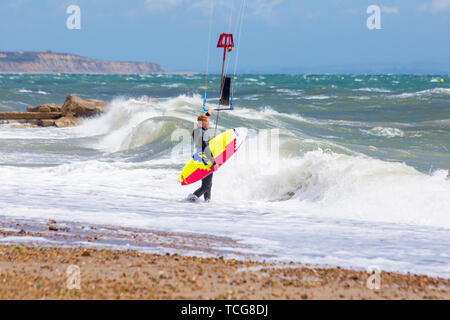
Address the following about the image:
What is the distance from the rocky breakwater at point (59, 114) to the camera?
916 inches

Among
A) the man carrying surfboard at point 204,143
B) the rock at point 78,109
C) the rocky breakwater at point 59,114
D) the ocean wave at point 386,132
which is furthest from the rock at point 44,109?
the man carrying surfboard at point 204,143

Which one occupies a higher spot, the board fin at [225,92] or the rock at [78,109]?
the board fin at [225,92]

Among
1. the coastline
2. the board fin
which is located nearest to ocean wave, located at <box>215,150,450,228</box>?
the board fin

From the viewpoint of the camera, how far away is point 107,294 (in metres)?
4.49

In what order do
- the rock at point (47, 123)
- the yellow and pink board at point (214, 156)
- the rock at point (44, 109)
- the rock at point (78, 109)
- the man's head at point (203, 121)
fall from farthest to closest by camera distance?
the rock at point (44, 109) < the rock at point (78, 109) < the rock at point (47, 123) < the yellow and pink board at point (214, 156) < the man's head at point (203, 121)

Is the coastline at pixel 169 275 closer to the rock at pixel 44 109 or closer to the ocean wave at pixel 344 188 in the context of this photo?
the ocean wave at pixel 344 188

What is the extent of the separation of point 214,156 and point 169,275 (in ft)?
17.2

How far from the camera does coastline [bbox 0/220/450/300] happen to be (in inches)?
180

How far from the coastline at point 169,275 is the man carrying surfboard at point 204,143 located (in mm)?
3007
